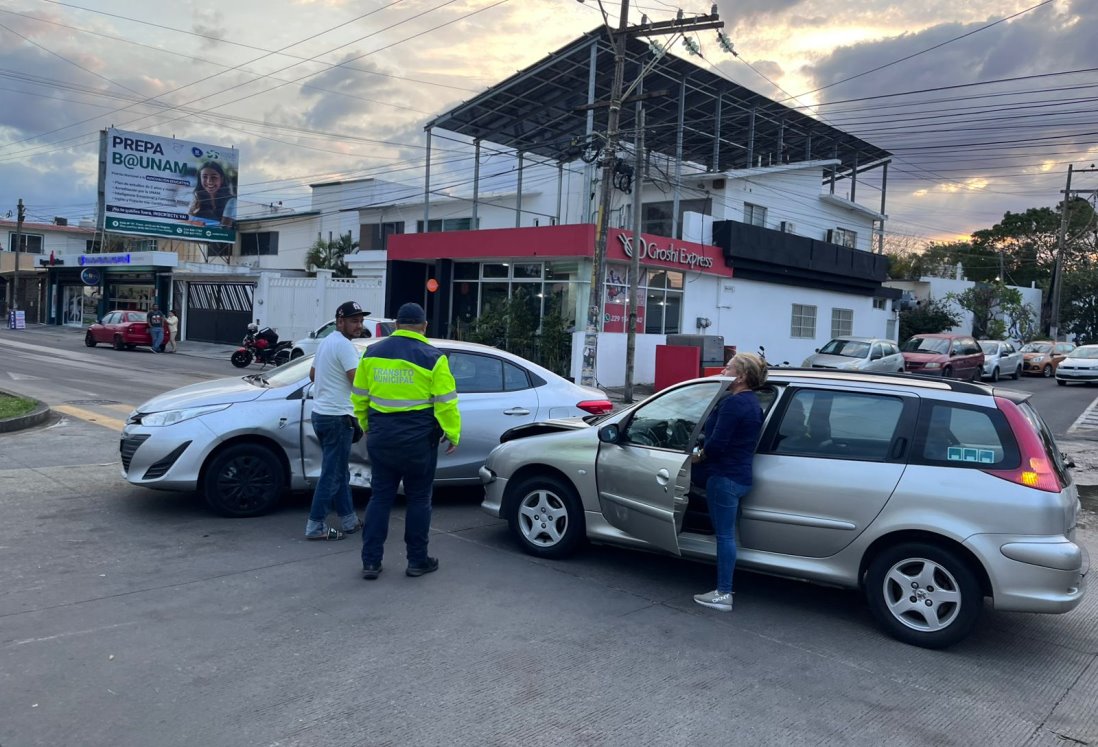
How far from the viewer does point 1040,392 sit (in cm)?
2533

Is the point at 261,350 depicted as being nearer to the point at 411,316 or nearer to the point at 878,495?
the point at 411,316

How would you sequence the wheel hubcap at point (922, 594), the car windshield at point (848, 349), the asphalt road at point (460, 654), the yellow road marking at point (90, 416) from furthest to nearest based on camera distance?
the car windshield at point (848, 349)
the yellow road marking at point (90, 416)
the wheel hubcap at point (922, 594)
the asphalt road at point (460, 654)

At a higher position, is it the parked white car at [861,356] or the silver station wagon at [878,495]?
the parked white car at [861,356]

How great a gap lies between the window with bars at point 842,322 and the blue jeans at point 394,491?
28.9 metres

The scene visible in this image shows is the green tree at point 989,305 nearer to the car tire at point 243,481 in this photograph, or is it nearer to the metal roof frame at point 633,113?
the metal roof frame at point 633,113

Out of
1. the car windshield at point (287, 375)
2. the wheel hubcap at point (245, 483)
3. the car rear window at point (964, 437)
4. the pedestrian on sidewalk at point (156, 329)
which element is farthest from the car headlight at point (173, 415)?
the pedestrian on sidewalk at point (156, 329)

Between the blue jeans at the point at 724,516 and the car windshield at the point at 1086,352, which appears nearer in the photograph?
the blue jeans at the point at 724,516

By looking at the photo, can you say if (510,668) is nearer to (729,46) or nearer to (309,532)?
(309,532)

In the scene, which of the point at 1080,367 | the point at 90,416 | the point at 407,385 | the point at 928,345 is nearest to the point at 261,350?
the point at 90,416

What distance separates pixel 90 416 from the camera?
478 inches

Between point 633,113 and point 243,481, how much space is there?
23.1 meters

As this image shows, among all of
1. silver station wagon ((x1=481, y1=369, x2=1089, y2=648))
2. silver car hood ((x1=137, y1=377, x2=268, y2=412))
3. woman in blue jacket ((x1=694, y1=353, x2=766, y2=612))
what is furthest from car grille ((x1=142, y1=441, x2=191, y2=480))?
woman in blue jacket ((x1=694, y1=353, x2=766, y2=612))

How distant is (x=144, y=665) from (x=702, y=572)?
12.3 feet

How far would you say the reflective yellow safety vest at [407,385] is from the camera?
5.38 meters
